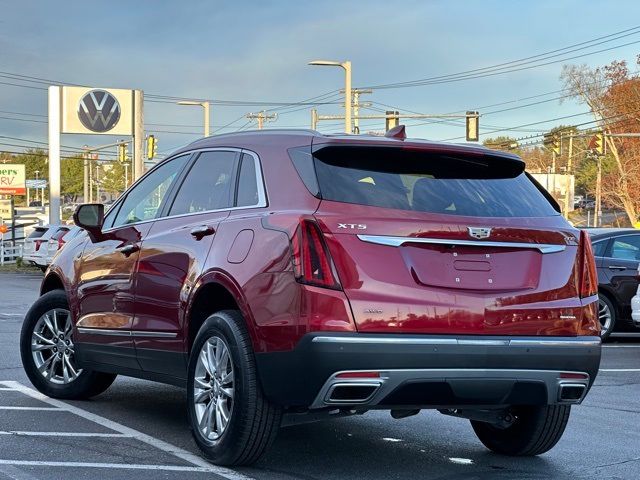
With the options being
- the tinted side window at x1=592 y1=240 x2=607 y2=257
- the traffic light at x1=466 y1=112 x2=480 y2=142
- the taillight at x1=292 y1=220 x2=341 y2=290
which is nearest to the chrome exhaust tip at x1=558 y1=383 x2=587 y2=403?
the taillight at x1=292 y1=220 x2=341 y2=290

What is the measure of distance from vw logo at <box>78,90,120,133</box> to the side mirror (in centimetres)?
4322

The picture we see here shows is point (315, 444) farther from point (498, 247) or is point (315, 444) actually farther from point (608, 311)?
point (608, 311)

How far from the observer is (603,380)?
10.3 metres

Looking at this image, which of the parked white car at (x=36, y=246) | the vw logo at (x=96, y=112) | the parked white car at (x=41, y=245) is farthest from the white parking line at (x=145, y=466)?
the vw logo at (x=96, y=112)

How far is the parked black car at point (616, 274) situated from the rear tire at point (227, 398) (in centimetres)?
973

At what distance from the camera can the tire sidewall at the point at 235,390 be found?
5.48 m

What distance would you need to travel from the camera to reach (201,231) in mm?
6227

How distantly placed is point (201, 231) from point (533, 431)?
2254 mm

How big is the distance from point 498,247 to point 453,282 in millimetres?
344

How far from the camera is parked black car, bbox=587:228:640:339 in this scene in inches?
581

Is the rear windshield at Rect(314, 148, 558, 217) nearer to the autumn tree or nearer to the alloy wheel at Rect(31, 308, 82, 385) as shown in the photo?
the alloy wheel at Rect(31, 308, 82, 385)

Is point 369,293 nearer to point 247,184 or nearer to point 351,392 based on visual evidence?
point 351,392

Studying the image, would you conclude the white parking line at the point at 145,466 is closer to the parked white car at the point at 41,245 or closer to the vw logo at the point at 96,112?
the parked white car at the point at 41,245

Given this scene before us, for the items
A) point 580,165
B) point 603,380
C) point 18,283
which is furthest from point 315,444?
point 580,165
